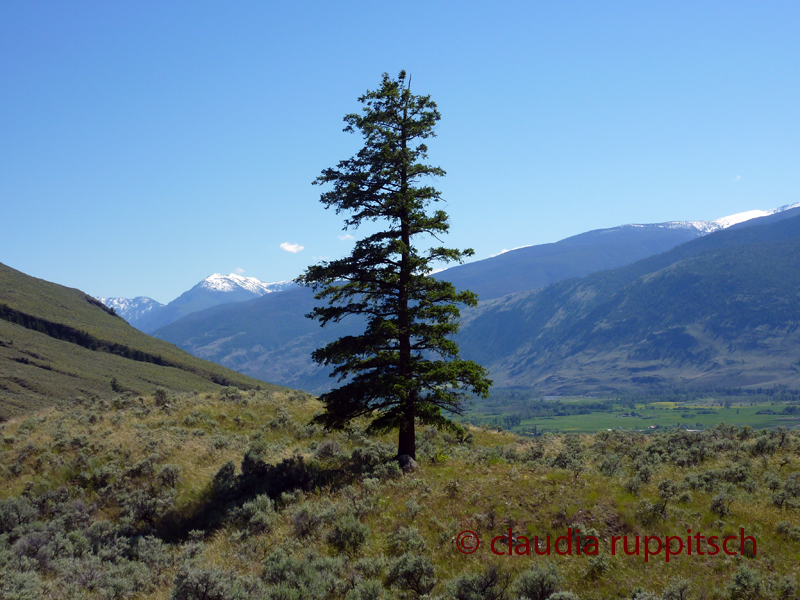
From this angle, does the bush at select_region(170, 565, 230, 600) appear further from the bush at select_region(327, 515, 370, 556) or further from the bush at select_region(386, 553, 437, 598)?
the bush at select_region(386, 553, 437, 598)

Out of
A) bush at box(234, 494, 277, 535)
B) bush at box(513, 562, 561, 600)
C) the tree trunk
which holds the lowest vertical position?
bush at box(234, 494, 277, 535)

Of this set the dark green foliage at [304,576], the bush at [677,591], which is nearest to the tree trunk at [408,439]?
the dark green foliage at [304,576]

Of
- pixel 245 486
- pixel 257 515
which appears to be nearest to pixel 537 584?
pixel 257 515

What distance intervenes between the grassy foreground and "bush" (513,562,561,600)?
3cm

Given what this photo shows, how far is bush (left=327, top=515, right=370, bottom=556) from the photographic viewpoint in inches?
540

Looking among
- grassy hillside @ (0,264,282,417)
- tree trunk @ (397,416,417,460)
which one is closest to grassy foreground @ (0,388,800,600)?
tree trunk @ (397,416,417,460)

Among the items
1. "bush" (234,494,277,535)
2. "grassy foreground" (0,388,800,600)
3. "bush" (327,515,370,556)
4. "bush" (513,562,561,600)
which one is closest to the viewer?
"bush" (513,562,561,600)

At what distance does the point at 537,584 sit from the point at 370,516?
5.75 metres

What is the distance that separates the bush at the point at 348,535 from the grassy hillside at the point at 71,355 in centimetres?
8888

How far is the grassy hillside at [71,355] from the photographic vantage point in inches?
4109

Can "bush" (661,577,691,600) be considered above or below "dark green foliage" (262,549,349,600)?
above

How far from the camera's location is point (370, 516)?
49.7 ft

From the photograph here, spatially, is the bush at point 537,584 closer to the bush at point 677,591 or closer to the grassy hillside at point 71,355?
the bush at point 677,591

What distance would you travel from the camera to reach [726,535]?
493 inches
